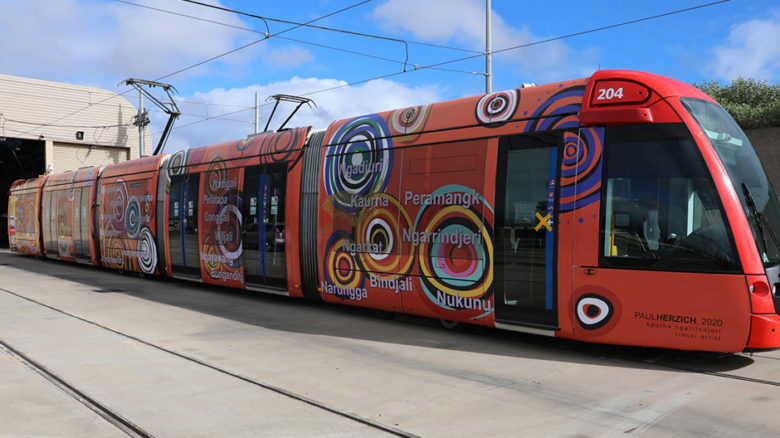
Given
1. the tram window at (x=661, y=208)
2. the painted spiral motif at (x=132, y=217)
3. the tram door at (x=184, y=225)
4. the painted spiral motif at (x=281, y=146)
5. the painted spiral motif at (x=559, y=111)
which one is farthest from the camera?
the painted spiral motif at (x=132, y=217)

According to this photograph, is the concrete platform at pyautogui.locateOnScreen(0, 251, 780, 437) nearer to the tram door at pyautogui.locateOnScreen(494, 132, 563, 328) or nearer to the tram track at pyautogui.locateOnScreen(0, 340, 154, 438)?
the tram track at pyautogui.locateOnScreen(0, 340, 154, 438)

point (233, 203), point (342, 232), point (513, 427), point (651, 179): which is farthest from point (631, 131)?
point (233, 203)

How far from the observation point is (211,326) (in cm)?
866

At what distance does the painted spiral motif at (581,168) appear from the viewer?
6301 millimetres

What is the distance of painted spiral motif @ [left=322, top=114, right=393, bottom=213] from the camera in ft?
28.3

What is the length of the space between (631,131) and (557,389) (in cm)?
270

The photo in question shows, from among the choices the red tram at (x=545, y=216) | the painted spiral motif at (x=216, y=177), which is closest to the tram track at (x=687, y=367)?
the red tram at (x=545, y=216)

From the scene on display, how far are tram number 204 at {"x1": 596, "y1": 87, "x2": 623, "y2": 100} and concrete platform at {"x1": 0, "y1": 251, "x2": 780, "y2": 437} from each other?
2.74 m

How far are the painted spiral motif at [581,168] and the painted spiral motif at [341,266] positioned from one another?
3.44 meters

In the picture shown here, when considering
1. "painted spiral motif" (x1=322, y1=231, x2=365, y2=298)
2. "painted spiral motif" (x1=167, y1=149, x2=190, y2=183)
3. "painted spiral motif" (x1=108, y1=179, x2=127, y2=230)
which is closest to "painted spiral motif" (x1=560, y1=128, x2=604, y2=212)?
"painted spiral motif" (x1=322, y1=231, x2=365, y2=298)

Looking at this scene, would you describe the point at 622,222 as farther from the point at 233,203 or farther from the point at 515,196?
the point at 233,203

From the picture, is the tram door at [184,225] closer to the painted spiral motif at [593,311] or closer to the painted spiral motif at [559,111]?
the painted spiral motif at [559,111]

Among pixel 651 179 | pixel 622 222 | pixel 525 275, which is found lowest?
pixel 525 275

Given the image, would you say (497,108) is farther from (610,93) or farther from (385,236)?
(385,236)
